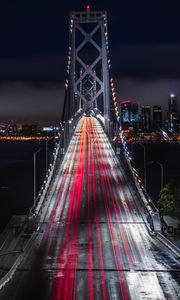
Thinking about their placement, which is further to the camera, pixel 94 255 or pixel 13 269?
pixel 94 255

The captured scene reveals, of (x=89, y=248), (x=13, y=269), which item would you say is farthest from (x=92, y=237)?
(x=13, y=269)

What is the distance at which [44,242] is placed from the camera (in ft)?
95.9

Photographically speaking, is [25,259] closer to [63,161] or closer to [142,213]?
[142,213]

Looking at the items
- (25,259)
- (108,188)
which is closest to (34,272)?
(25,259)

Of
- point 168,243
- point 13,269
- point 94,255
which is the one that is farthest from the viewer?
point 168,243

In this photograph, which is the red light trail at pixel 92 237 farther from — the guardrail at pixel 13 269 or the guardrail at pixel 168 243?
the guardrail at pixel 13 269

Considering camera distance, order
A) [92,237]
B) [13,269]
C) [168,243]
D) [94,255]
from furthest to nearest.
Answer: [92,237]
[168,243]
[94,255]
[13,269]

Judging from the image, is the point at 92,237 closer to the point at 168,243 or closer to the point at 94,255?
the point at 94,255

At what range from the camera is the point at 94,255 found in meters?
26.0

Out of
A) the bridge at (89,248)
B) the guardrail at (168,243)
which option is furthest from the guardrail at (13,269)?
the guardrail at (168,243)

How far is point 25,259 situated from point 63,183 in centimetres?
2714

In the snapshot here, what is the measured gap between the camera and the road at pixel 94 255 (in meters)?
20.2

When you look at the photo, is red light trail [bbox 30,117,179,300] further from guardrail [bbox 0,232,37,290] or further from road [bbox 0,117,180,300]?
guardrail [bbox 0,232,37,290]

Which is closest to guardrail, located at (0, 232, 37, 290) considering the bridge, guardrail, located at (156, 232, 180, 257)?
the bridge
